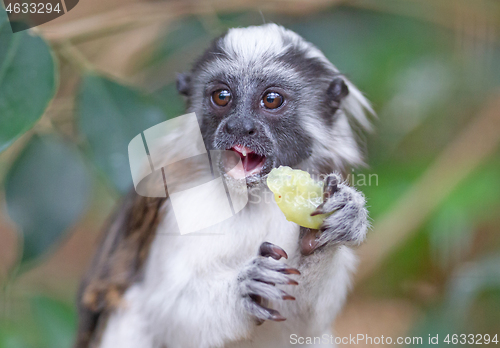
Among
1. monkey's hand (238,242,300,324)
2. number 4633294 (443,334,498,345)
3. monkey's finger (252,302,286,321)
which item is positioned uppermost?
monkey's hand (238,242,300,324)

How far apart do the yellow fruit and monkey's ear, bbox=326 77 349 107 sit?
0.31 m

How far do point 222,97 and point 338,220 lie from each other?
1.30 feet

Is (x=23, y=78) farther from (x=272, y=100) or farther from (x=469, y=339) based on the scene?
(x=469, y=339)

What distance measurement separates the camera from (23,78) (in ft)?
3.52

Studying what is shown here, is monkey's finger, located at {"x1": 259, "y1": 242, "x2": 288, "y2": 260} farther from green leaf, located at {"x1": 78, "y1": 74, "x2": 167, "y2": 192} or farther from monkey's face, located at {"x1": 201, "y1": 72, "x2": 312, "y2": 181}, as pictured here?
green leaf, located at {"x1": 78, "y1": 74, "x2": 167, "y2": 192}

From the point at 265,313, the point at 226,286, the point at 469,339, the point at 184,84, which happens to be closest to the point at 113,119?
the point at 184,84

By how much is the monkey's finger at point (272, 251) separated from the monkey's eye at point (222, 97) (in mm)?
350

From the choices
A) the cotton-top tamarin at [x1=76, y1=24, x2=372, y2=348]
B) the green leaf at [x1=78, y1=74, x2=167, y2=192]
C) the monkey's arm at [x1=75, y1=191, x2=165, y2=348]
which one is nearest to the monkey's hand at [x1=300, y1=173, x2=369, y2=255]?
the cotton-top tamarin at [x1=76, y1=24, x2=372, y2=348]

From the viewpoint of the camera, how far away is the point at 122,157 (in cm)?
114

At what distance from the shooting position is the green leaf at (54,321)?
1283 millimetres

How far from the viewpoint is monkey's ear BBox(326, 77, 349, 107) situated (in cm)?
110

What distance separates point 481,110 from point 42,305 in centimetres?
159

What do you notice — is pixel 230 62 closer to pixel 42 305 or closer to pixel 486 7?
pixel 42 305

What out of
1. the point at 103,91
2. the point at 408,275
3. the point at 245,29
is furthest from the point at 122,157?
the point at 408,275
